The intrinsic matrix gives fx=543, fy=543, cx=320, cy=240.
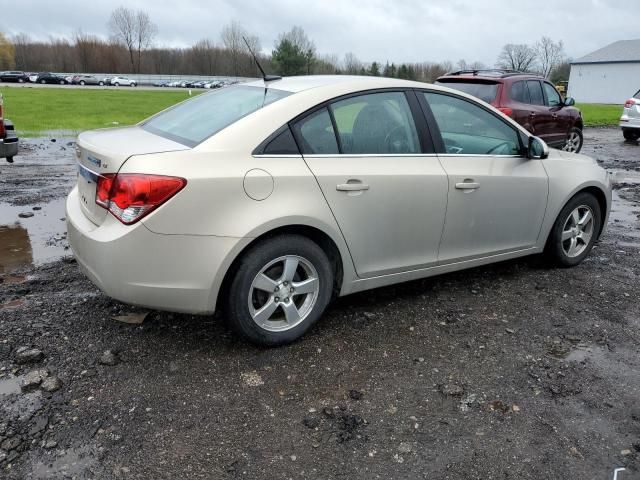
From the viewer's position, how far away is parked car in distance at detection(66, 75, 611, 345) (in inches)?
117

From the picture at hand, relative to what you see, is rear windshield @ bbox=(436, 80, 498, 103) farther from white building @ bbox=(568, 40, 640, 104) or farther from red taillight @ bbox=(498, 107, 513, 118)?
white building @ bbox=(568, 40, 640, 104)

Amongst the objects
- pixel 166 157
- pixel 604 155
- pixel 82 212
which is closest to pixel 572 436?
pixel 166 157

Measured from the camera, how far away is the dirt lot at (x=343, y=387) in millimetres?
2473

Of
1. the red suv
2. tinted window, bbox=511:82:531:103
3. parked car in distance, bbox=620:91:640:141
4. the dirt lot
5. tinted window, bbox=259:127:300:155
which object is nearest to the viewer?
the dirt lot

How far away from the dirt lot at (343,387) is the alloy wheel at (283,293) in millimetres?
200

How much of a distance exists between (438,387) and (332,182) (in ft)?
4.46

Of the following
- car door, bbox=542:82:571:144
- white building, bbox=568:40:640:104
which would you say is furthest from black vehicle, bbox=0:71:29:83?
car door, bbox=542:82:571:144

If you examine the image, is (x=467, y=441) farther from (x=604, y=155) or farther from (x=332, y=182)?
(x=604, y=155)

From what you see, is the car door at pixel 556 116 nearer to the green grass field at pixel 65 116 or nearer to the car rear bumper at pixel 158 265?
the car rear bumper at pixel 158 265

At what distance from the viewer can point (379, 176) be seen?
3.54m

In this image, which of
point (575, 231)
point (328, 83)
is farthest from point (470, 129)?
point (575, 231)

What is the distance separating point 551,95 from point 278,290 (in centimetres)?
959

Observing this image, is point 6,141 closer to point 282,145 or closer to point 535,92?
point 282,145

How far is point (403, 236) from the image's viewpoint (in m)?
3.76
